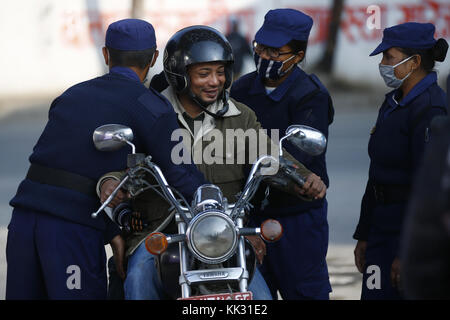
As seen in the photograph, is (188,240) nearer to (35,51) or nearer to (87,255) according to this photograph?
(87,255)

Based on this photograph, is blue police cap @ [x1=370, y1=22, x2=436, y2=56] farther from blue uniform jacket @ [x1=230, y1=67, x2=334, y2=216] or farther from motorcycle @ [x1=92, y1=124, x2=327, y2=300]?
motorcycle @ [x1=92, y1=124, x2=327, y2=300]

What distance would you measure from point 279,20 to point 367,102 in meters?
14.0

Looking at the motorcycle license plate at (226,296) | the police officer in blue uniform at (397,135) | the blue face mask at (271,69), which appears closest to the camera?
the motorcycle license plate at (226,296)

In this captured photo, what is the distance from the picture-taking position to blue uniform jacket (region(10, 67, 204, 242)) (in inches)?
147

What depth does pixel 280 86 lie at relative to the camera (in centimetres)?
473

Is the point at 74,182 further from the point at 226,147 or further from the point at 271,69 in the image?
the point at 271,69

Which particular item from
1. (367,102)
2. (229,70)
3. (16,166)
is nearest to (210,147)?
(229,70)

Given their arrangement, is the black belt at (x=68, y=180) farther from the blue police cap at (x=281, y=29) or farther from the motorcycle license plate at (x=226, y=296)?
the blue police cap at (x=281, y=29)

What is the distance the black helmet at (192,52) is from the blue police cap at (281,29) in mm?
639

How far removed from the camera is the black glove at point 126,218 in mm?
3801

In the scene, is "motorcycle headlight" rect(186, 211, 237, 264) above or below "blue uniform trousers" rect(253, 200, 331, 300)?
above

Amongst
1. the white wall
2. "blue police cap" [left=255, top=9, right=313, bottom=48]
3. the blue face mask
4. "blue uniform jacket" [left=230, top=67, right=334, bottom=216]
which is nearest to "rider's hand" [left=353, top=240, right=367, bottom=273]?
"blue uniform jacket" [left=230, top=67, right=334, bottom=216]

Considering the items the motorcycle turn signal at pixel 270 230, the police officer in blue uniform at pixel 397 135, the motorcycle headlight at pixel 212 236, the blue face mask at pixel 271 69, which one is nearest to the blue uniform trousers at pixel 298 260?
the police officer in blue uniform at pixel 397 135

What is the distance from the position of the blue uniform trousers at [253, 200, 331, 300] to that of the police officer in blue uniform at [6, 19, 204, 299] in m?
1.01
